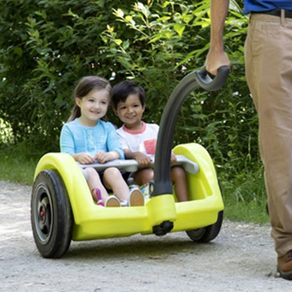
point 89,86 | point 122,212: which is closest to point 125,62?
point 89,86

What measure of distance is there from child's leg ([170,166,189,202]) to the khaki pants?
1.09m

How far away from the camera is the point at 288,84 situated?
14.5 ft

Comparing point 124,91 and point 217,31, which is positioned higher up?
point 217,31

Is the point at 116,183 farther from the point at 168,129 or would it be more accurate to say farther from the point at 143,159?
the point at 168,129

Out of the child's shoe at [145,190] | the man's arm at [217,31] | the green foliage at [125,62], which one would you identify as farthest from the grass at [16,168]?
the man's arm at [217,31]

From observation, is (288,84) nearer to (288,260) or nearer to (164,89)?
(288,260)

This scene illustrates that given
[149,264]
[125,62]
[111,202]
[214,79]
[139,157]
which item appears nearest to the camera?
[214,79]

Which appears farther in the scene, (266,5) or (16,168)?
(16,168)

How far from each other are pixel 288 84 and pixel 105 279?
4.40 feet

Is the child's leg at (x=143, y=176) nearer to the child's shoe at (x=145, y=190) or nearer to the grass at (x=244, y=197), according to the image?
the child's shoe at (x=145, y=190)

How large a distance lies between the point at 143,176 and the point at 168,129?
0.58m

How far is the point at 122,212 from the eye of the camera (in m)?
5.05

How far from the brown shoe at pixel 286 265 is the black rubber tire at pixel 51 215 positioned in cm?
123

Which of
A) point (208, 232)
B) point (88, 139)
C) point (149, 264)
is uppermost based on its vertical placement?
point (88, 139)
